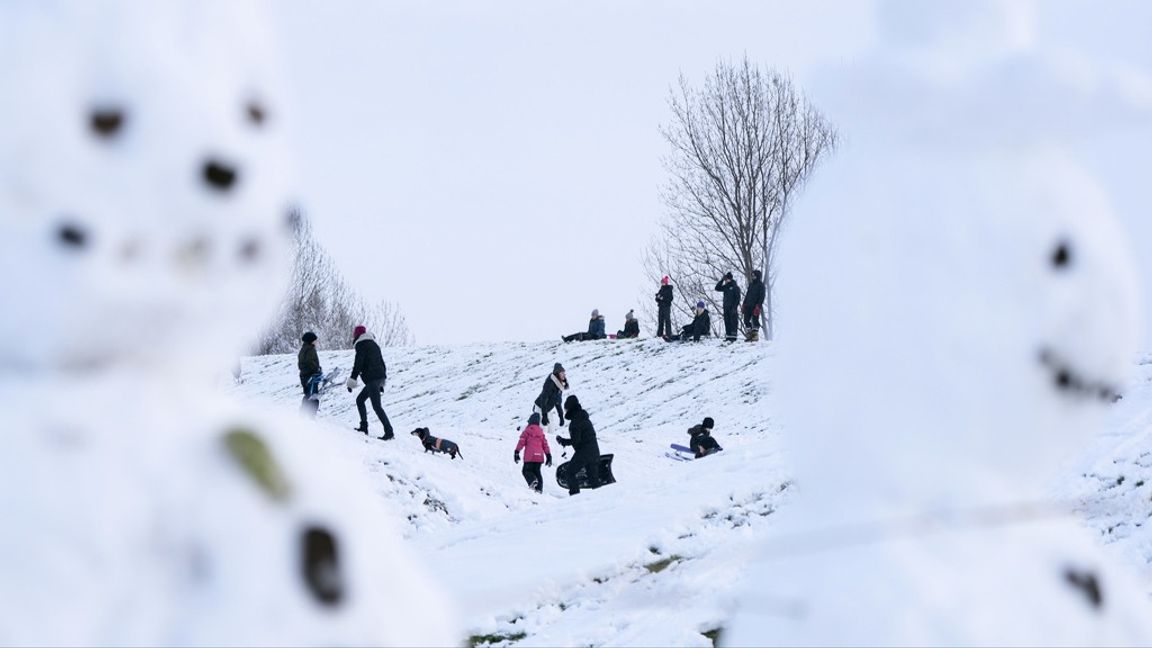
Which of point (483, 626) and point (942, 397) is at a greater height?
point (942, 397)

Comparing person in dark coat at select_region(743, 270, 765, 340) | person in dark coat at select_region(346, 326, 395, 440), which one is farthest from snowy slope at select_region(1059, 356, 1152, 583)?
person in dark coat at select_region(743, 270, 765, 340)

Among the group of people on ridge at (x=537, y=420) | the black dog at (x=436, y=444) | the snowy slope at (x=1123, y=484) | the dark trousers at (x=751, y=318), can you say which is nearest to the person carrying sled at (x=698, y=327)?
the dark trousers at (x=751, y=318)

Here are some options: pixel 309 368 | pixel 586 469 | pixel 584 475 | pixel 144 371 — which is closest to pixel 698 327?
pixel 309 368

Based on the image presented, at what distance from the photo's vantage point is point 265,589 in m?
2.22

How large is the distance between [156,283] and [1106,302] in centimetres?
173

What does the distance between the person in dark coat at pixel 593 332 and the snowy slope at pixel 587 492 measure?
75cm

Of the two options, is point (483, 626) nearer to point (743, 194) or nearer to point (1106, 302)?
point (1106, 302)

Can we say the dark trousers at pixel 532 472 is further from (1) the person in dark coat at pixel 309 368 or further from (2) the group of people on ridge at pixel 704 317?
(2) the group of people on ridge at pixel 704 317

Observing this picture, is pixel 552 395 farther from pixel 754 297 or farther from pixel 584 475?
pixel 754 297

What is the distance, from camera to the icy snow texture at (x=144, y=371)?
7.09 feet

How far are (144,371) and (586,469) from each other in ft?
43.4

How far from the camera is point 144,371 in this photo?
2303mm

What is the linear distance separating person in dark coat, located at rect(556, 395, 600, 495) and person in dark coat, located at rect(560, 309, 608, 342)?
1511 cm

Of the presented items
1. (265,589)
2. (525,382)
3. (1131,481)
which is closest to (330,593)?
(265,589)
